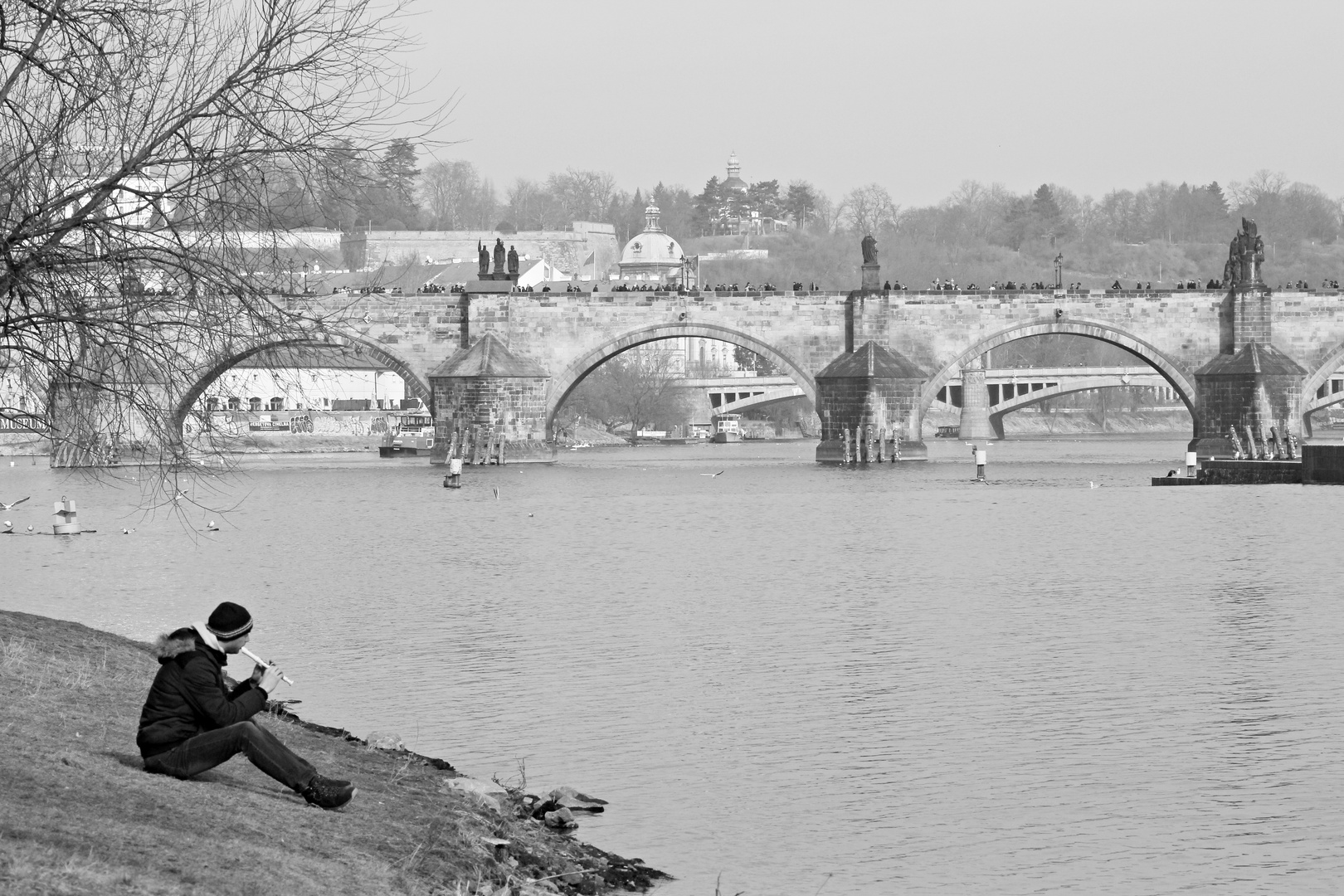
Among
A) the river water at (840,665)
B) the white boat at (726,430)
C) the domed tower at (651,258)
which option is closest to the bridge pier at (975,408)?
the white boat at (726,430)

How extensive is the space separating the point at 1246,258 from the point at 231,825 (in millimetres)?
55534

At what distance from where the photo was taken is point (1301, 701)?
1500cm

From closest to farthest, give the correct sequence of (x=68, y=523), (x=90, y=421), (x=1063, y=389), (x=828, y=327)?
(x=90, y=421) < (x=68, y=523) < (x=828, y=327) < (x=1063, y=389)

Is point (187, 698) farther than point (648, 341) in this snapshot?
No

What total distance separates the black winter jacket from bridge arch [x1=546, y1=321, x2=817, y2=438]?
51063mm

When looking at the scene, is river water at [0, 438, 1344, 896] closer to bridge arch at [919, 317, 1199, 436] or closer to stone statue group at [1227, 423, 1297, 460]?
stone statue group at [1227, 423, 1297, 460]

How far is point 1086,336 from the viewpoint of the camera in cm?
6000

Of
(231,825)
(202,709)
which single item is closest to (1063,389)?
(202,709)

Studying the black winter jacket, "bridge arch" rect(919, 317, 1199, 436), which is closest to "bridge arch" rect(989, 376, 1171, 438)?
"bridge arch" rect(919, 317, 1199, 436)

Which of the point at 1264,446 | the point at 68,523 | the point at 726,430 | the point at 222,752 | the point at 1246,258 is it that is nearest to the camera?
the point at 222,752

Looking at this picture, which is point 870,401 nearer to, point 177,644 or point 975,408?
point 975,408

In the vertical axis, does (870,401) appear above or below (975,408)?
below

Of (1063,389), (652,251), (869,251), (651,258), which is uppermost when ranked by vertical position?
(652,251)

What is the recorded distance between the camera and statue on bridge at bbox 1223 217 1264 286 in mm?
59344
